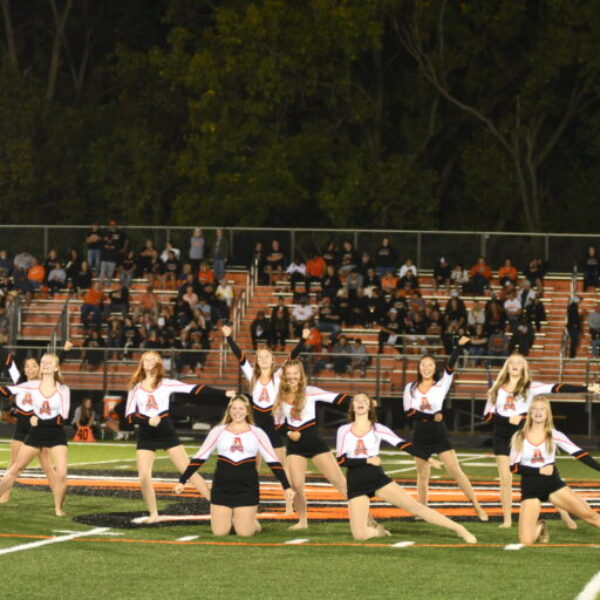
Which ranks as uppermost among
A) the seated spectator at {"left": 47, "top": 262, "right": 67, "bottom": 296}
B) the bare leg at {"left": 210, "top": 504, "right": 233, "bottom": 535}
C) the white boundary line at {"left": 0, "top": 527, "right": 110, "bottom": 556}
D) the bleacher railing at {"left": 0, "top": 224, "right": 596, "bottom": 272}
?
the bleacher railing at {"left": 0, "top": 224, "right": 596, "bottom": 272}

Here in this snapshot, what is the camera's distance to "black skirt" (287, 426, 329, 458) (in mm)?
A: 14750

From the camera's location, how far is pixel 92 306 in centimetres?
3338

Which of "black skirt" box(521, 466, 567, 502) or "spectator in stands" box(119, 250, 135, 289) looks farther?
"spectator in stands" box(119, 250, 135, 289)

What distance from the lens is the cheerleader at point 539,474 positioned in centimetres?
1320

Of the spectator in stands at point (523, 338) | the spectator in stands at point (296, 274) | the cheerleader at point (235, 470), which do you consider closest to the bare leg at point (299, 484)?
the cheerleader at point (235, 470)

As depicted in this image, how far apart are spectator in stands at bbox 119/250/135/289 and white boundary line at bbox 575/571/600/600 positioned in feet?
80.5

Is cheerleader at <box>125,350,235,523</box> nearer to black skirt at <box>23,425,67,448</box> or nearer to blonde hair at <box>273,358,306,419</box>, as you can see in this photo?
blonde hair at <box>273,358,306,419</box>

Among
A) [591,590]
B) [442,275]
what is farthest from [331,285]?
[591,590]

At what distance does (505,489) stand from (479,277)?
1885 centimetres

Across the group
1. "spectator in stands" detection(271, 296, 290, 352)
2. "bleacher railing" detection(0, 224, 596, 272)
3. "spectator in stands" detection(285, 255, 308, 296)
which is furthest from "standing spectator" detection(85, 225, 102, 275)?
"spectator in stands" detection(271, 296, 290, 352)

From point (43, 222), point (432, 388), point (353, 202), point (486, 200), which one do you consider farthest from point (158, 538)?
point (43, 222)

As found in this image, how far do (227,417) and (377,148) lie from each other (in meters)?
33.3

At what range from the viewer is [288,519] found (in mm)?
15102

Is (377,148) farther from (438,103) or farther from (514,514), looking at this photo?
(514,514)
